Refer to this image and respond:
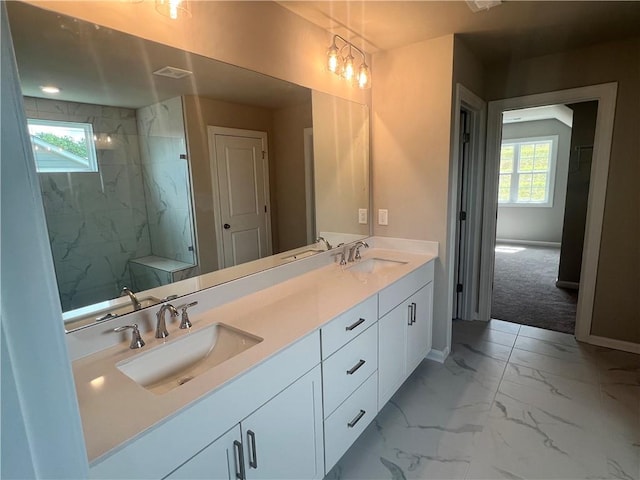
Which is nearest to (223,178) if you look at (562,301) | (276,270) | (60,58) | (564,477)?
(276,270)

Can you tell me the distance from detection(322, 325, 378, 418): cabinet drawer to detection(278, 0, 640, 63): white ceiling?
1753mm

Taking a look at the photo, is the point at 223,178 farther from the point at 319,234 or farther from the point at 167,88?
the point at 319,234

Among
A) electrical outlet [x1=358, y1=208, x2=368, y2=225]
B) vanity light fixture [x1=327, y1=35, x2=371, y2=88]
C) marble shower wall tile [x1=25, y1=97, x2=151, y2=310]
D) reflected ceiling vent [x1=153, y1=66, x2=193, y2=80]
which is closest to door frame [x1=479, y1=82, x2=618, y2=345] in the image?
electrical outlet [x1=358, y1=208, x2=368, y2=225]

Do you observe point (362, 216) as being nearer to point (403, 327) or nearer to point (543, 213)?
point (403, 327)

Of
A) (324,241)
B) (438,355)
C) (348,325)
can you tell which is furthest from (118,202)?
(438,355)

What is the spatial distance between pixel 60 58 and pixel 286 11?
1.19 metres

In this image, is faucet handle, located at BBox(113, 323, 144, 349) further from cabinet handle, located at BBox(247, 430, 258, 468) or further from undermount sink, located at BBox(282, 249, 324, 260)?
undermount sink, located at BBox(282, 249, 324, 260)

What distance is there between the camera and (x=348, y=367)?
5.26ft

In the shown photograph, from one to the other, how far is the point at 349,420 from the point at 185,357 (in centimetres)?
85

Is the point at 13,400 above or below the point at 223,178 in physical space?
below

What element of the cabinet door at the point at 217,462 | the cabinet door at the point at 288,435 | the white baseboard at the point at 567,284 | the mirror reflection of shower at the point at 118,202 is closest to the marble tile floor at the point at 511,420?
the cabinet door at the point at 288,435

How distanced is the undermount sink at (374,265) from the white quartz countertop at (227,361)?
146mm

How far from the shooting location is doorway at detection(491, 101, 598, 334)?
149 inches

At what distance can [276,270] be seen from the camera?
6.40 ft
